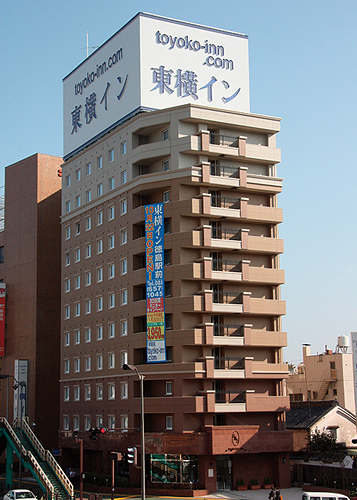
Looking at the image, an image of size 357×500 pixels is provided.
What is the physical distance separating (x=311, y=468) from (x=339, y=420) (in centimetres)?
1603

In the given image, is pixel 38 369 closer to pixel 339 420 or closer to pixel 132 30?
pixel 339 420

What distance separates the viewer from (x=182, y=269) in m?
62.6

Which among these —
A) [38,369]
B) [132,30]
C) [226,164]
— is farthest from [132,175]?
[38,369]

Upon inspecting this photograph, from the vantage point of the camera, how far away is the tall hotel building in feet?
201

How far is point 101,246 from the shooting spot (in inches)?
2948

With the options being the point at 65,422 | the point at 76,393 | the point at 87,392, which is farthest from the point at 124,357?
the point at 65,422

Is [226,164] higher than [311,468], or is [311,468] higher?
[226,164]

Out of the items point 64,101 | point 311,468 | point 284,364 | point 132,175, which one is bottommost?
point 311,468

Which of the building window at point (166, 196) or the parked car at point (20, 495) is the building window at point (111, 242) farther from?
the parked car at point (20, 495)

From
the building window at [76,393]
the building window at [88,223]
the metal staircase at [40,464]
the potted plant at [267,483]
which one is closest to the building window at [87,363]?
the building window at [76,393]

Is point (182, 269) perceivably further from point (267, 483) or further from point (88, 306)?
point (267, 483)

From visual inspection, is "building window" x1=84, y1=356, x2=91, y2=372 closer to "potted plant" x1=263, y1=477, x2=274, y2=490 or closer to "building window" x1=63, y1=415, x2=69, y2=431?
"building window" x1=63, y1=415, x2=69, y2=431

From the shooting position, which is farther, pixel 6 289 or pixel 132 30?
pixel 6 289

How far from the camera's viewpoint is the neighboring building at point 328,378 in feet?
305
